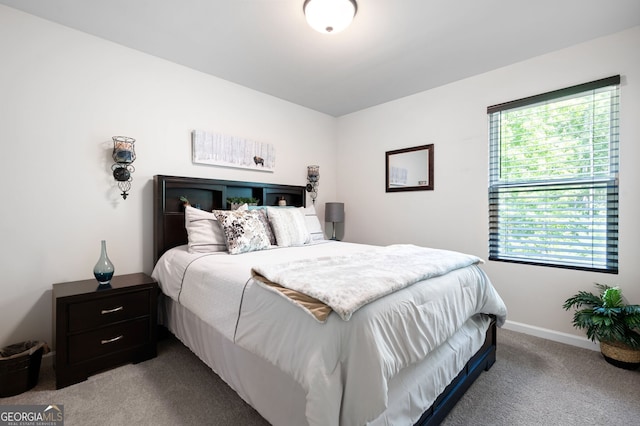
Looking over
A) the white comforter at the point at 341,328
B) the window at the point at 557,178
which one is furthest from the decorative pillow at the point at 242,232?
the window at the point at 557,178

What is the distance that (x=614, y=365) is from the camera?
2127 mm

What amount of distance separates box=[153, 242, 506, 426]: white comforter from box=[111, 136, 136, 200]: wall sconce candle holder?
117cm

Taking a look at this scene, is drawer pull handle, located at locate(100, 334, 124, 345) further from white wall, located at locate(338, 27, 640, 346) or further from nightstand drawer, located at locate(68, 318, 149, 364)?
white wall, located at locate(338, 27, 640, 346)

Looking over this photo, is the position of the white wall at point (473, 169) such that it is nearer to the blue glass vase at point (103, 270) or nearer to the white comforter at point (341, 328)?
the white comforter at point (341, 328)

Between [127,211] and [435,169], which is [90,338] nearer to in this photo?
[127,211]

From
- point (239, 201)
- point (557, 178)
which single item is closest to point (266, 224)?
point (239, 201)

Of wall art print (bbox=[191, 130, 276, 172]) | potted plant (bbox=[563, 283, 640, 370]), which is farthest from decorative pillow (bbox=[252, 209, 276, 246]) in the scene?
potted plant (bbox=[563, 283, 640, 370])

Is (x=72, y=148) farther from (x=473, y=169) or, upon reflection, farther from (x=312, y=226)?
(x=473, y=169)

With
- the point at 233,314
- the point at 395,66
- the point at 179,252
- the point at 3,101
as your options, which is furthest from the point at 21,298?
the point at 395,66

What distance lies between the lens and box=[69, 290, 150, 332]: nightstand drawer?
189 cm

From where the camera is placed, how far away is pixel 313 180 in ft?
13.3

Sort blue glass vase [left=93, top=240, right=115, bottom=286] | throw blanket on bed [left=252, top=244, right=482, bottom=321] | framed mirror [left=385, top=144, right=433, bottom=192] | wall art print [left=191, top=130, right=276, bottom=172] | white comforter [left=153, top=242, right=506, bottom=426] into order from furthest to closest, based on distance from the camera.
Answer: framed mirror [left=385, top=144, right=433, bottom=192] → wall art print [left=191, top=130, right=276, bottom=172] → blue glass vase [left=93, top=240, right=115, bottom=286] → throw blanket on bed [left=252, top=244, right=482, bottom=321] → white comforter [left=153, top=242, right=506, bottom=426]

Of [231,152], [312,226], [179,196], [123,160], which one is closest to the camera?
[123,160]

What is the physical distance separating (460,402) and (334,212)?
2.68 metres
